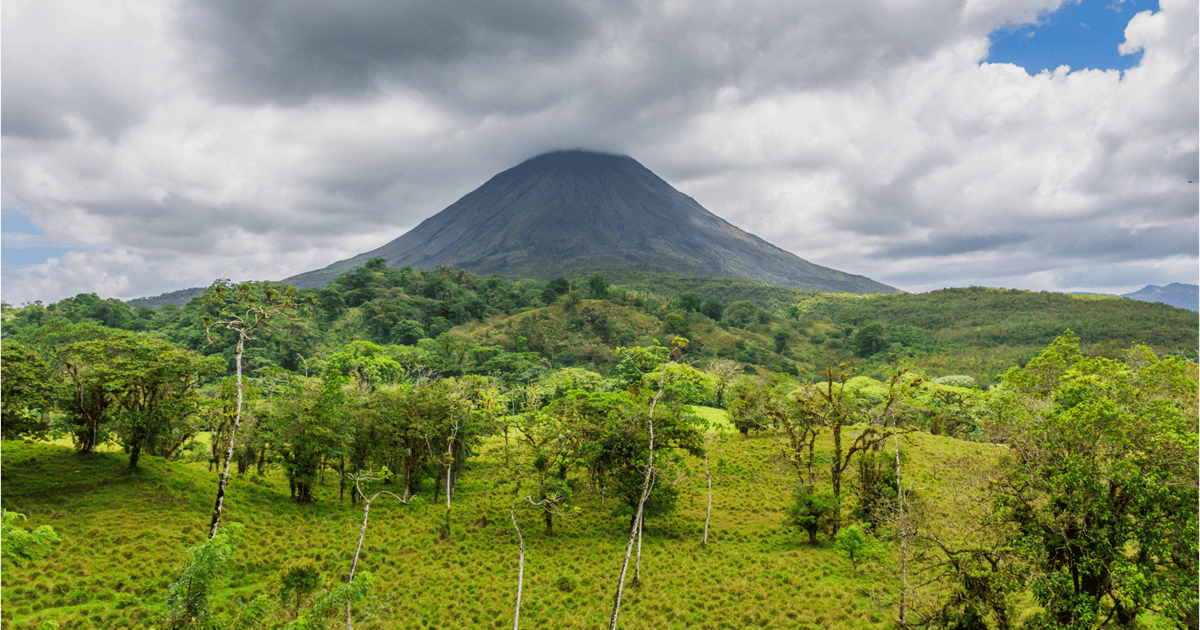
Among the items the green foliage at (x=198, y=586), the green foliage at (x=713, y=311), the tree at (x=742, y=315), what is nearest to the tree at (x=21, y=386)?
the green foliage at (x=198, y=586)

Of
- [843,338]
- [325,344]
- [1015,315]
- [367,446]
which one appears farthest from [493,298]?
[1015,315]

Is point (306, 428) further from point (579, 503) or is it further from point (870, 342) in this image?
point (870, 342)

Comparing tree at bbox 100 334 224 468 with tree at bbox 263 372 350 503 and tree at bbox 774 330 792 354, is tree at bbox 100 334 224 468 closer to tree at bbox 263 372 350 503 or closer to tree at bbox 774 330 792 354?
tree at bbox 263 372 350 503

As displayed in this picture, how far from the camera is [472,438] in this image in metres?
24.7

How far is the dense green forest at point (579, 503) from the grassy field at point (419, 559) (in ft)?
0.32

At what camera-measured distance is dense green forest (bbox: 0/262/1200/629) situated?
26.9 ft

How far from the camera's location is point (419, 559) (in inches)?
691

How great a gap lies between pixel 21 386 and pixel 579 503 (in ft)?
67.9

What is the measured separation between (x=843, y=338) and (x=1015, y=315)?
31.1m

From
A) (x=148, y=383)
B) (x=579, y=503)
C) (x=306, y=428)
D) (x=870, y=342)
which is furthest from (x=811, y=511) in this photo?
(x=870, y=342)

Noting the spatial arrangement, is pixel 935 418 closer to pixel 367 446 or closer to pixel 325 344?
pixel 367 446

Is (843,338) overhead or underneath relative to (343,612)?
overhead

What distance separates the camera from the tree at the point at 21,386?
15.4 meters

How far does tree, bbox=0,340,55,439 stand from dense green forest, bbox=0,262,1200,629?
0.30ft
